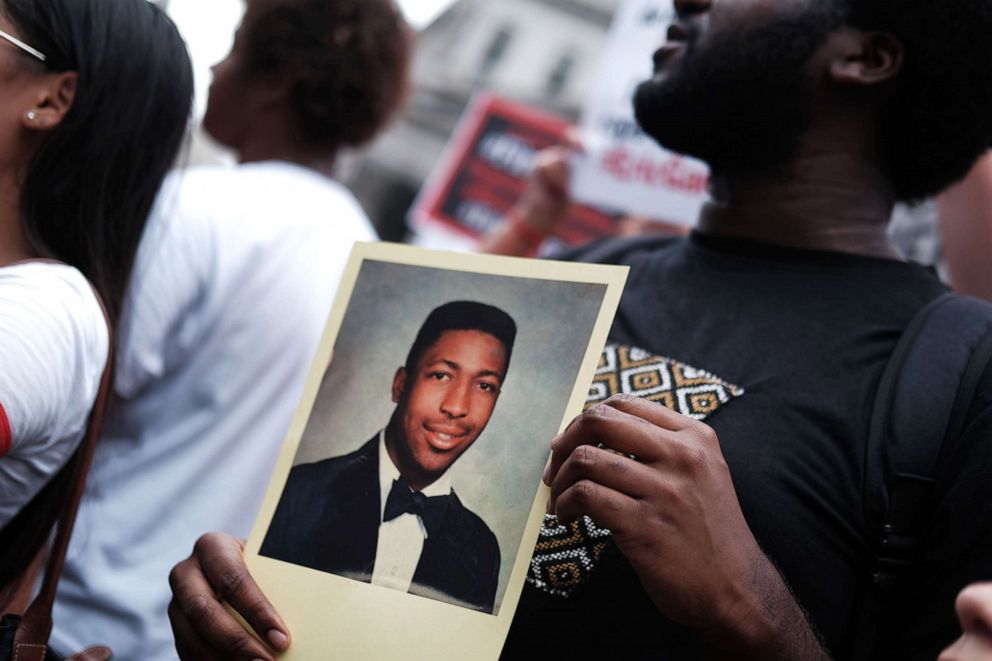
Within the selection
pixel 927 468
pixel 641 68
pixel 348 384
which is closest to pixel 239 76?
pixel 641 68

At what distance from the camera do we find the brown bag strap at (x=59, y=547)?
1.53 metres

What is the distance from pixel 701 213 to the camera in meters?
2.06

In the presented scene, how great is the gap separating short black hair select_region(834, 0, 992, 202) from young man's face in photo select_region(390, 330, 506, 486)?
100 cm

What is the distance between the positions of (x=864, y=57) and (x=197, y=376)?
1.53 meters

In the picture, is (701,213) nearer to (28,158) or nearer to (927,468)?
(927,468)

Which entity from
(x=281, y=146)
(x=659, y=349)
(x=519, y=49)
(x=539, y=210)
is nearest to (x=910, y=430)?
(x=659, y=349)

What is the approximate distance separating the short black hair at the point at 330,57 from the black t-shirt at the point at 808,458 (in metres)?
1.39

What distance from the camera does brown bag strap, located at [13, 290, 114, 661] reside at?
1.53 metres

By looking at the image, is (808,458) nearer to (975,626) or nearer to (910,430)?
(910,430)

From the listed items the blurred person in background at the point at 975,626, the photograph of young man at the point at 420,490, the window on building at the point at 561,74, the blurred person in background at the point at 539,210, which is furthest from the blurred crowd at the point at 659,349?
the window on building at the point at 561,74

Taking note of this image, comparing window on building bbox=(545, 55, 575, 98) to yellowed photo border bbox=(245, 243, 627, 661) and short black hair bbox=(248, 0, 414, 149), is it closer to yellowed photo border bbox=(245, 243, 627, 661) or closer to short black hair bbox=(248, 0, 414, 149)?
short black hair bbox=(248, 0, 414, 149)

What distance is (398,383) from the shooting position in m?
1.45

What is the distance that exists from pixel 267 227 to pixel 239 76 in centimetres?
66

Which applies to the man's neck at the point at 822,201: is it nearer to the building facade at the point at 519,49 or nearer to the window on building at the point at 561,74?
the building facade at the point at 519,49
